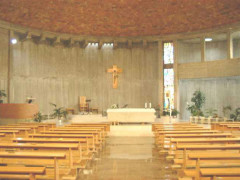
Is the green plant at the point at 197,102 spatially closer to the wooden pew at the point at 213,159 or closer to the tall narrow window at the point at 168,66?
the tall narrow window at the point at 168,66

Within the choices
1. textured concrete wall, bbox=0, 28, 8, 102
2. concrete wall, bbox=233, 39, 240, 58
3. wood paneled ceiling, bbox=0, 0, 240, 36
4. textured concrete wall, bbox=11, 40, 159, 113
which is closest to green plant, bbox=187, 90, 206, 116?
textured concrete wall, bbox=11, 40, 159, 113

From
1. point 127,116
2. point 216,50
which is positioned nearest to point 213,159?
point 127,116

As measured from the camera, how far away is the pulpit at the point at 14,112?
40.4 feet

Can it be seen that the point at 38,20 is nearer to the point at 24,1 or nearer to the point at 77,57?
the point at 24,1

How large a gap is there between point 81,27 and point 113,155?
12.5 meters

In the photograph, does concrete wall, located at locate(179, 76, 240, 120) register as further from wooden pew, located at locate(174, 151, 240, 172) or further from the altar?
wooden pew, located at locate(174, 151, 240, 172)

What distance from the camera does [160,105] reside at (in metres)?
18.0

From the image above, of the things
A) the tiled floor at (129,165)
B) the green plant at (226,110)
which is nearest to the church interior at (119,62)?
the green plant at (226,110)

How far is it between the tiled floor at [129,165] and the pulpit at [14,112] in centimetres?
626

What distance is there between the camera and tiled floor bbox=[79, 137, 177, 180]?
4.52 m

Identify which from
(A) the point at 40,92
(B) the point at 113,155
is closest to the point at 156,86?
(A) the point at 40,92

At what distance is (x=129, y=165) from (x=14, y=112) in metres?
8.90

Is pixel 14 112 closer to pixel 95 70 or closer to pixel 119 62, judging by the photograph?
pixel 95 70

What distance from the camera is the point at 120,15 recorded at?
52.2 ft
